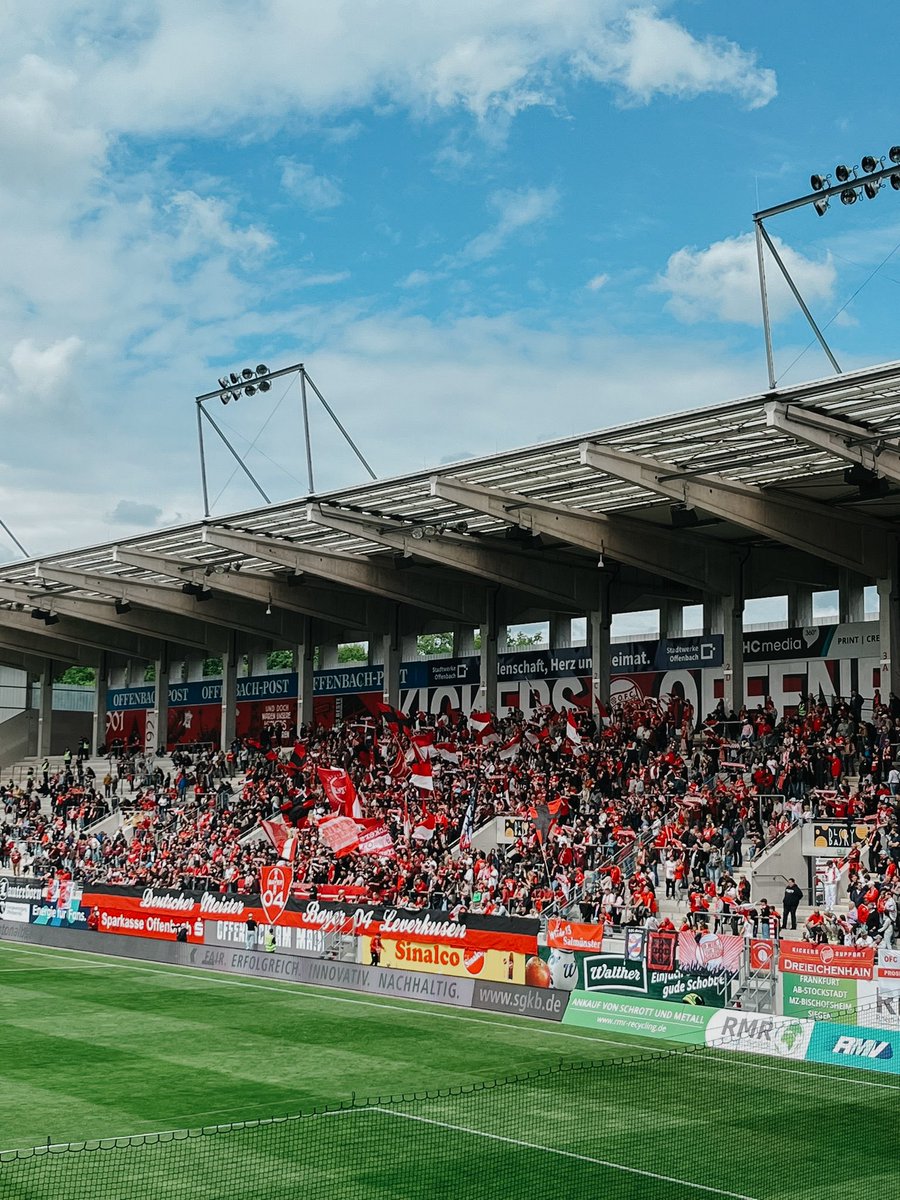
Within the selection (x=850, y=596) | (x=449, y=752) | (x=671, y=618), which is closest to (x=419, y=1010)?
(x=449, y=752)

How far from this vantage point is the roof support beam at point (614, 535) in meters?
34.5

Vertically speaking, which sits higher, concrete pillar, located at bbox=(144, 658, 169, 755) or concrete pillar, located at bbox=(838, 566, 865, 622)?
concrete pillar, located at bbox=(838, 566, 865, 622)

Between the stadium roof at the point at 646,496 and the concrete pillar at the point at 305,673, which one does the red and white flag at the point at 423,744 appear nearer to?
the stadium roof at the point at 646,496

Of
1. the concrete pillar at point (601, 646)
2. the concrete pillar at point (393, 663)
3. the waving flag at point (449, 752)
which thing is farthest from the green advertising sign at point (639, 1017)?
the concrete pillar at point (393, 663)

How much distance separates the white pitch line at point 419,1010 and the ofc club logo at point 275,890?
5.47 feet

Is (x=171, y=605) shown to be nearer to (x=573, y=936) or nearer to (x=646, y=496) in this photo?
(x=646, y=496)

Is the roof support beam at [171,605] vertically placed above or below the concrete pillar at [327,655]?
A: above

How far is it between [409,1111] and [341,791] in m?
18.4

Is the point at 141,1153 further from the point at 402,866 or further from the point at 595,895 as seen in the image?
the point at 402,866

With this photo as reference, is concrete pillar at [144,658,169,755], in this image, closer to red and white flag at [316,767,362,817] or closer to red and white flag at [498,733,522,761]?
red and white flag at [498,733,522,761]

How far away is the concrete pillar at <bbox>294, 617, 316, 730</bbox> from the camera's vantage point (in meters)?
54.3

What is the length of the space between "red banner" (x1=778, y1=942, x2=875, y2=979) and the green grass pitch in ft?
6.12

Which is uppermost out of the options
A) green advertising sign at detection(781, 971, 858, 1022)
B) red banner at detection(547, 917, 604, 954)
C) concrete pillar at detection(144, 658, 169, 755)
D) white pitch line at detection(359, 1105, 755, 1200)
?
concrete pillar at detection(144, 658, 169, 755)

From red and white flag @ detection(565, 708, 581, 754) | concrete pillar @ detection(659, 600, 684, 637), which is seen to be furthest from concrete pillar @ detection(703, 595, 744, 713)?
red and white flag @ detection(565, 708, 581, 754)
